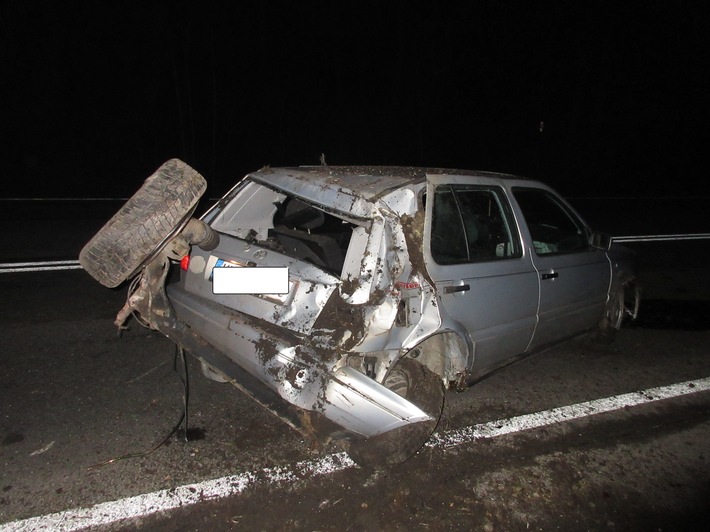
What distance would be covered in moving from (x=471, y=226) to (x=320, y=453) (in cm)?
172

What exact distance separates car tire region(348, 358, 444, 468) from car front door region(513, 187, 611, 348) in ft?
4.02

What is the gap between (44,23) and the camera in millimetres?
19453

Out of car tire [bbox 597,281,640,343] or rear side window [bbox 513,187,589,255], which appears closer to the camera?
rear side window [bbox 513,187,589,255]

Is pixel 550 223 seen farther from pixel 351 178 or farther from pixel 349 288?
pixel 349 288

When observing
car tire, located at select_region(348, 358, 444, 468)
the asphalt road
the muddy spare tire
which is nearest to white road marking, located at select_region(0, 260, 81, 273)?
the asphalt road

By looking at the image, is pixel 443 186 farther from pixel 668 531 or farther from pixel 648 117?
pixel 648 117

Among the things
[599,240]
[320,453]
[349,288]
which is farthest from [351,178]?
[599,240]

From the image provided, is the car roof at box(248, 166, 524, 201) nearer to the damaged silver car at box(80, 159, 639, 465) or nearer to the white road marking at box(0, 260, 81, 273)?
the damaged silver car at box(80, 159, 639, 465)

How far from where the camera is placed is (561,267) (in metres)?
3.78

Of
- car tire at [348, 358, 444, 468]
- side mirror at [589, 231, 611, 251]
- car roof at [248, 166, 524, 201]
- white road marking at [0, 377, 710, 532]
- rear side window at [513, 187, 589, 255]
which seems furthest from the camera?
side mirror at [589, 231, 611, 251]

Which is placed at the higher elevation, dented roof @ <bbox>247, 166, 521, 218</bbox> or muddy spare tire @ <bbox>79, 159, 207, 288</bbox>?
dented roof @ <bbox>247, 166, 521, 218</bbox>

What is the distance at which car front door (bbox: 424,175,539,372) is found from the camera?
292cm

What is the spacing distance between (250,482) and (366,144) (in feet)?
77.1

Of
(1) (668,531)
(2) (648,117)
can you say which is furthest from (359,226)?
(2) (648,117)
